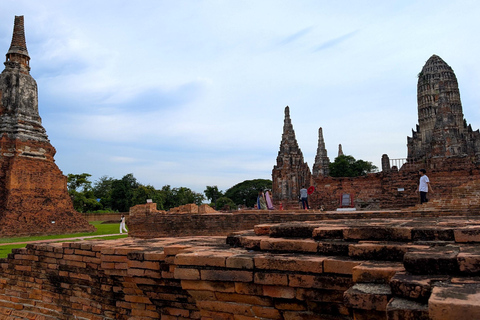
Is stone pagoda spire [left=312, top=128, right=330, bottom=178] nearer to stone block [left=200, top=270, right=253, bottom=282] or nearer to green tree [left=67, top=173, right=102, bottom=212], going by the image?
green tree [left=67, top=173, right=102, bottom=212]

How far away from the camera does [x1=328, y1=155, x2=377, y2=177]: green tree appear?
46931mm

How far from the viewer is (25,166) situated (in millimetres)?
17562

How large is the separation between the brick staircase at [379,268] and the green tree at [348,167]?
44.5m

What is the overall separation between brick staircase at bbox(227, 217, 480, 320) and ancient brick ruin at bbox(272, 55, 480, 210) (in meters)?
9.94

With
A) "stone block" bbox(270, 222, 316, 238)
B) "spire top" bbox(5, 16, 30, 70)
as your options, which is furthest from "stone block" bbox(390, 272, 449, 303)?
"spire top" bbox(5, 16, 30, 70)

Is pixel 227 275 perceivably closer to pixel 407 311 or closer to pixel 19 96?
pixel 407 311

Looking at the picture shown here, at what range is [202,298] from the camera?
302cm

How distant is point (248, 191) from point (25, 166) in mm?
49723

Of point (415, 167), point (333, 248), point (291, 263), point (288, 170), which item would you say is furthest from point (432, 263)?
point (415, 167)

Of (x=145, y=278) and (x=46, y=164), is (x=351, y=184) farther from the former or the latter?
(x=46, y=164)

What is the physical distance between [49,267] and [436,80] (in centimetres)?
4035

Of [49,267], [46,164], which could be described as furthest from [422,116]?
[49,267]

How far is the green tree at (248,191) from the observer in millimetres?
64312

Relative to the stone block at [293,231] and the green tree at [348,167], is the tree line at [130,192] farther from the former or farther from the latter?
the stone block at [293,231]
